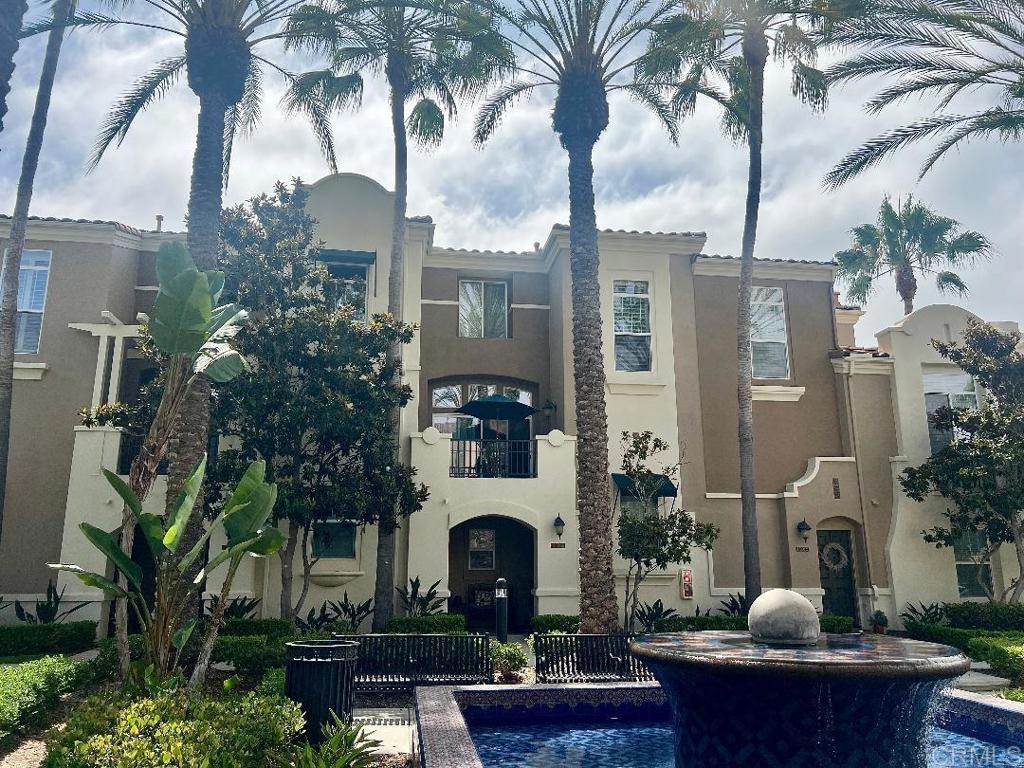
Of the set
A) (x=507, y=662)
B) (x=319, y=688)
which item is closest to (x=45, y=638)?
(x=507, y=662)

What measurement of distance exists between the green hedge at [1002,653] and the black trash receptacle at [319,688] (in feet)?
39.6

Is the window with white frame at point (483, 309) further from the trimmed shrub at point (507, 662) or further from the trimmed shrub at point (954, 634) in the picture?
the trimmed shrub at point (954, 634)

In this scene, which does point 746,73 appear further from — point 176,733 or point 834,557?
point 176,733

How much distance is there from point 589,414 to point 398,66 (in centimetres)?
1092

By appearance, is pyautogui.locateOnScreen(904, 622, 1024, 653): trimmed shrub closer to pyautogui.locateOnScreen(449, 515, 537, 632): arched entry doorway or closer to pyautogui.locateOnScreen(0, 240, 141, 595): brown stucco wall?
pyautogui.locateOnScreen(449, 515, 537, 632): arched entry doorway

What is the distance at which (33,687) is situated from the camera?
28.7 ft

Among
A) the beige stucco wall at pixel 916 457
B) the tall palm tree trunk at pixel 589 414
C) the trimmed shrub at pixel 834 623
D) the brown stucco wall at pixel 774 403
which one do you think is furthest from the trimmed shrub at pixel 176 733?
the beige stucco wall at pixel 916 457

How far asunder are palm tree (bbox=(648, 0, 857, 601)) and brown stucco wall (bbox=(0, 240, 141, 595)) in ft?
48.1

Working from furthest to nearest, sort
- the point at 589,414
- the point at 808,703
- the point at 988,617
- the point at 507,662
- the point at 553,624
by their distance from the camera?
the point at 988,617 < the point at 553,624 < the point at 589,414 < the point at 507,662 < the point at 808,703

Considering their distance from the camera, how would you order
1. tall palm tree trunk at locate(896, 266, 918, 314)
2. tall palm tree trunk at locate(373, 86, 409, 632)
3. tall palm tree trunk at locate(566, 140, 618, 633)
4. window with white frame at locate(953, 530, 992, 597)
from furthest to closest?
tall palm tree trunk at locate(896, 266, 918, 314)
window with white frame at locate(953, 530, 992, 597)
tall palm tree trunk at locate(373, 86, 409, 632)
tall palm tree trunk at locate(566, 140, 618, 633)

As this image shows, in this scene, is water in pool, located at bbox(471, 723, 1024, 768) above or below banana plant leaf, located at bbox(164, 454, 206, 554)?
below

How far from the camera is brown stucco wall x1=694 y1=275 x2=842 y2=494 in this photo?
854 inches

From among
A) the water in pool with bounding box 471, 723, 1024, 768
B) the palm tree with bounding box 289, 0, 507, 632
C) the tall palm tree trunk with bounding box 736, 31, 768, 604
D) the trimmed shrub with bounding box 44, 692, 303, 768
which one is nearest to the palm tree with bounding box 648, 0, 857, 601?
the tall palm tree trunk with bounding box 736, 31, 768, 604

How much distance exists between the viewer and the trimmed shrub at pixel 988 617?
17.4m
